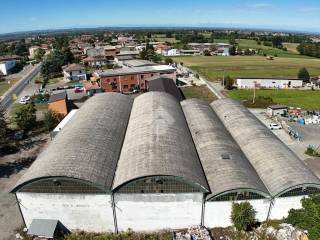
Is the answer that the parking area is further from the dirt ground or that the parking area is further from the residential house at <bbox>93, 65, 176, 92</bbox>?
the dirt ground

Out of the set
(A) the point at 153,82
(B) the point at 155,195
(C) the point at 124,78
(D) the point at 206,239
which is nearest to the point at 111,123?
(B) the point at 155,195

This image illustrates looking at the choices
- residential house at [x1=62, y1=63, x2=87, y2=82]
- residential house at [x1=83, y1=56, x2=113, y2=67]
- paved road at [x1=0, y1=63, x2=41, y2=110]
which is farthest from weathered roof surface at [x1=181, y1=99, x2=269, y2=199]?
residential house at [x1=83, y1=56, x2=113, y2=67]

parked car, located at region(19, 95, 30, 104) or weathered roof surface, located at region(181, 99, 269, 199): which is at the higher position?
weathered roof surface, located at region(181, 99, 269, 199)

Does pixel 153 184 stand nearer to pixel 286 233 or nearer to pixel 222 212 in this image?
pixel 222 212

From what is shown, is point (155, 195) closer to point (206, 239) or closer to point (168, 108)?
point (206, 239)

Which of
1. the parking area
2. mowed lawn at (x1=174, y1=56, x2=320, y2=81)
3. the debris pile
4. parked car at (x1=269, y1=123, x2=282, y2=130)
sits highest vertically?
mowed lawn at (x1=174, y1=56, x2=320, y2=81)

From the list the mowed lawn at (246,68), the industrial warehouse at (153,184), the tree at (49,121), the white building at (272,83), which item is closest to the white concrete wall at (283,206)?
the industrial warehouse at (153,184)

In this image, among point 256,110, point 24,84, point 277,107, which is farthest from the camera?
point 24,84
